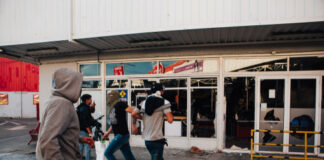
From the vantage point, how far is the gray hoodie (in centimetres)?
177

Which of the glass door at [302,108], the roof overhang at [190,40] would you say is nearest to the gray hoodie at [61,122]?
the roof overhang at [190,40]

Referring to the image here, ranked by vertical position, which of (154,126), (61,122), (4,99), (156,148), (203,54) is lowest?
(4,99)

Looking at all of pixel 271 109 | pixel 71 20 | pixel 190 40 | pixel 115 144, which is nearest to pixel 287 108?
pixel 271 109

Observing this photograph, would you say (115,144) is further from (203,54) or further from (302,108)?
(302,108)

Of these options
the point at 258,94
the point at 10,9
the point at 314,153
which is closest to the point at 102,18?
the point at 10,9

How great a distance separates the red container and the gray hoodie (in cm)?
1731

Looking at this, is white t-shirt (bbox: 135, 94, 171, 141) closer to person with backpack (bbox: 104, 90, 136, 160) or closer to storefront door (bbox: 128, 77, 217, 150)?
person with backpack (bbox: 104, 90, 136, 160)

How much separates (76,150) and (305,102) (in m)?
6.57

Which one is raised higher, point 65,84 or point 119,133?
point 65,84

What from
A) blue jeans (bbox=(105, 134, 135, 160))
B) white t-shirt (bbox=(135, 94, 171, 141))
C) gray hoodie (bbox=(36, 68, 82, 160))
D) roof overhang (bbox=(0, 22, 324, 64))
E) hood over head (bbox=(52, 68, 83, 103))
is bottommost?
blue jeans (bbox=(105, 134, 135, 160))

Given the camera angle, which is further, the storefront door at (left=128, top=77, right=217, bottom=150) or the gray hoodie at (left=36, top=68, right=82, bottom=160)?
the storefront door at (left=128, top=77, right=217, bottom=150)

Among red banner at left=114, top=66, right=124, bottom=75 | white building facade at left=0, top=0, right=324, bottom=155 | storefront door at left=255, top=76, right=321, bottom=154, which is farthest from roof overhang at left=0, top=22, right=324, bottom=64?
storefront door at left=255, top=76, right=321, bottom=154

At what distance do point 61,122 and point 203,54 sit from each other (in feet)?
17.4

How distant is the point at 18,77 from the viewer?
54.0ft
